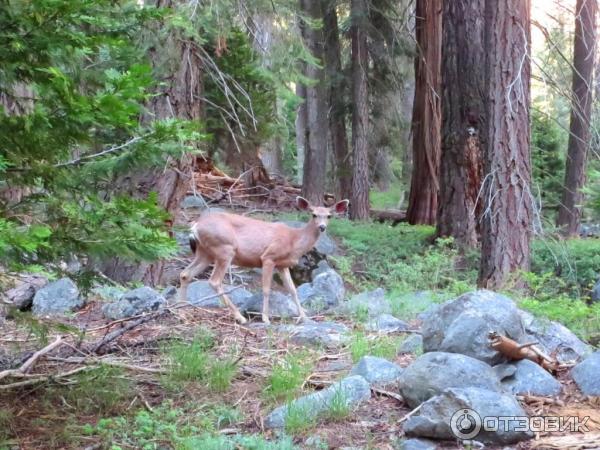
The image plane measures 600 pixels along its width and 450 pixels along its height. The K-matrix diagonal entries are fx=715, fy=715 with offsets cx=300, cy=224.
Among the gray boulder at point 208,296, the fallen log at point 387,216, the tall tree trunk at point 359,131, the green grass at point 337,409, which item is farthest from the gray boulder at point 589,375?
the fallen log at point 387,216

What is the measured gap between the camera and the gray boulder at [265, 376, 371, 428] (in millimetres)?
4426

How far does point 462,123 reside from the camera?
13.4 m

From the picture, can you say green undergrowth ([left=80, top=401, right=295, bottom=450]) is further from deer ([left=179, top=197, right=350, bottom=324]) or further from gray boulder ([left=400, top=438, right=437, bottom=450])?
deer ([left=179, top=197, right=350, bottom=324])

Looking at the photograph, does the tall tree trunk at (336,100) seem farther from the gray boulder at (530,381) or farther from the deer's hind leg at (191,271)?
the gray boulder at (530,381)

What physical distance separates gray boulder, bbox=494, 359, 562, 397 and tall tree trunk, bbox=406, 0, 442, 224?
484 inches

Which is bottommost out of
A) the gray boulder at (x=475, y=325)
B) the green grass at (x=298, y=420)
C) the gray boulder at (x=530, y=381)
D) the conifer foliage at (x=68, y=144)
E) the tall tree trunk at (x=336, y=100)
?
the green grass at (x=298, y=420)

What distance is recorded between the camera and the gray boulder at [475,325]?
16.0ft

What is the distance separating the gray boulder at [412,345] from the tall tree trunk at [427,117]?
1132 cm

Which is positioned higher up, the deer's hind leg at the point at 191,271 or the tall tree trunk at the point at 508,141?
the tall tree trunk at the point at 508,141

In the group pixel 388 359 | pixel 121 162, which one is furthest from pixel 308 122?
pixel 121 162

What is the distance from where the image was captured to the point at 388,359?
5676 millimetres

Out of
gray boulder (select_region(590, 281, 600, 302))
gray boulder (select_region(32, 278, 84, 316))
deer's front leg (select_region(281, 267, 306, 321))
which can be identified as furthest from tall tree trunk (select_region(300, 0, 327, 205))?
gray boulder (select_region(32, 278, 84, 316))

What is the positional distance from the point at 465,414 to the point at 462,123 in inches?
399

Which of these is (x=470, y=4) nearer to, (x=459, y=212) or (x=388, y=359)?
(x=459, y=212)
